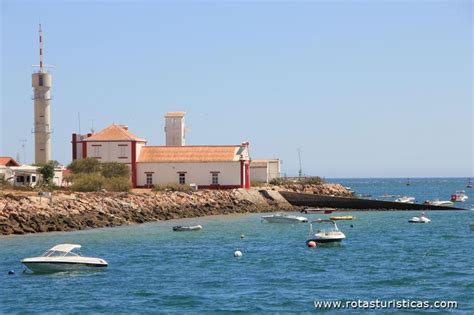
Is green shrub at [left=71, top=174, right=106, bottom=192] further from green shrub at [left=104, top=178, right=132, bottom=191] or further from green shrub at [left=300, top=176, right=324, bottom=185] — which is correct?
green shrub at [left=300, top=176, right=324, bottom=185]

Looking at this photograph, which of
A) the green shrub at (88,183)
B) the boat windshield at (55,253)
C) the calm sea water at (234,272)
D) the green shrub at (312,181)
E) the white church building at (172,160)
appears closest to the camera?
the calm sea water at (234,272)

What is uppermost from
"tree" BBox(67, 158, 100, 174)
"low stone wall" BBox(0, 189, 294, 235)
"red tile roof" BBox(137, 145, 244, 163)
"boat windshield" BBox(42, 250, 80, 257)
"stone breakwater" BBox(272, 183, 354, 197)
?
"red tile roof" BBox(137, 145, 244, 163)

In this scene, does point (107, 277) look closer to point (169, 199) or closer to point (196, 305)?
point (196, 305)

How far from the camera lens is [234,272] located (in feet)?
122

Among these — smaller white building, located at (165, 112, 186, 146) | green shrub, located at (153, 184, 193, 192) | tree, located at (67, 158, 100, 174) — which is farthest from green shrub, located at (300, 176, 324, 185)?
tree, located at (67, 158, 100, 174)

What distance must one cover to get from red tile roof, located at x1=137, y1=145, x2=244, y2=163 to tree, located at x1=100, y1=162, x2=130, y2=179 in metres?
2.96

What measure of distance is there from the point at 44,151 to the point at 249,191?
2509cm

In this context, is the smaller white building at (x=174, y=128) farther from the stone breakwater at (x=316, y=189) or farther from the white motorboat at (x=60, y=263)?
the white motorboat at (x=60, y=263)

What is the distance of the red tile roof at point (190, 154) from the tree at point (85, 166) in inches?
177

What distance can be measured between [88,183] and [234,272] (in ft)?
139

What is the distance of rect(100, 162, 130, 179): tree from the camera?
8262 cm

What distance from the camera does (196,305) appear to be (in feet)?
97.7

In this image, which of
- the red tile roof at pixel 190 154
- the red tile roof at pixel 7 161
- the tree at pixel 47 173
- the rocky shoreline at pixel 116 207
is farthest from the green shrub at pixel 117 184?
the red tile roof at pixel 7 161

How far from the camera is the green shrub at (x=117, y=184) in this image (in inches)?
3076
